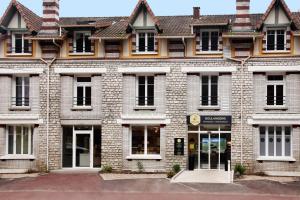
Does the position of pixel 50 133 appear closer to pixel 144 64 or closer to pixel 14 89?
pixel 14 89

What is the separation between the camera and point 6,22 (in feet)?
98.7

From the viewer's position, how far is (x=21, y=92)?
30.4 meters

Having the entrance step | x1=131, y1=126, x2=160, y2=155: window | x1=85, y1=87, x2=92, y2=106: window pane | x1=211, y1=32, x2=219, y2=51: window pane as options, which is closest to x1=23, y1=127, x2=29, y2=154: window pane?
x1=85, y1=87, x2=92, y2=106: window pane

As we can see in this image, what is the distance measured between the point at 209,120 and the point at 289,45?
579 cm

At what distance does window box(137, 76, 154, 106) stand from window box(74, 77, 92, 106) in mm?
2760

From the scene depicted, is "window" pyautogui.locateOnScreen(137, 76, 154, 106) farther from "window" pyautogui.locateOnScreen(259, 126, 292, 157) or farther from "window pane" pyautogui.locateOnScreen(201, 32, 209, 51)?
"window" pyautogui.locateOnScreen(259, 126, 292, 157)

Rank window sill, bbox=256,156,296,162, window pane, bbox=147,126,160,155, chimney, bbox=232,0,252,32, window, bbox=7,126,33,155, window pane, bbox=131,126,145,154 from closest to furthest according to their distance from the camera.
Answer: window sill, bbox=256,156,296,162
chimney, bbox=232,0,252,32
window pane, bbox=147,126,160,155
window pane, bbox=131,126,145,154
window, bbox=7,126,33,155

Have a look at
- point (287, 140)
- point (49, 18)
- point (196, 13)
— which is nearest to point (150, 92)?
point (196, 13)

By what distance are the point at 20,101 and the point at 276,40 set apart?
1451 centimetres

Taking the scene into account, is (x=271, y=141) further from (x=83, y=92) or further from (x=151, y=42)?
(x=83, y=92)

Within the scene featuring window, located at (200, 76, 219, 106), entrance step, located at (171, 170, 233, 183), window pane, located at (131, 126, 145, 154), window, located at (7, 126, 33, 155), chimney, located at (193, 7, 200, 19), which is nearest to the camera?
entrance step, located at (171, 170, 233, 183)

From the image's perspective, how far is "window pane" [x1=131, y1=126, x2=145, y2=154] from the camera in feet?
Answer: 97.7

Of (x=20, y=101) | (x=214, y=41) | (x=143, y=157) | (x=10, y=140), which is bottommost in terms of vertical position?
(x=143, y=157)

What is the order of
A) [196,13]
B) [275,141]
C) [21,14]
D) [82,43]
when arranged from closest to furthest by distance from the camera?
[275,141], [21,14], [82,43], [196,13]
